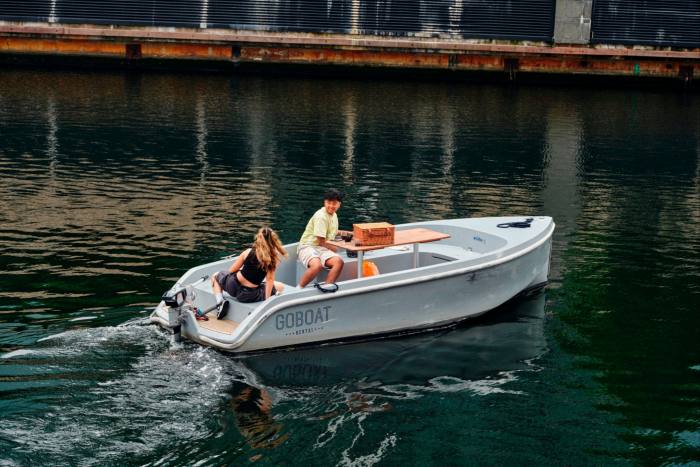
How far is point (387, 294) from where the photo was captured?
13.2 m

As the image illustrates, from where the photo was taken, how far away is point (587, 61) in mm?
54656

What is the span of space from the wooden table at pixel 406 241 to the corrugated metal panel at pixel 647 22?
44.0 meters

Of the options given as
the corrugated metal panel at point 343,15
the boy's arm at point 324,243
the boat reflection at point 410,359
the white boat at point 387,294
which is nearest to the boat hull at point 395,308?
the white boat at point 387,294

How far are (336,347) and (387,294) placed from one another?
3.21 feet

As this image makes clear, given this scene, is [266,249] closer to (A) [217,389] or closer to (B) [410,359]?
(A) [217,389]

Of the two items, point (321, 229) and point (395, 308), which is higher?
point (321, 229)

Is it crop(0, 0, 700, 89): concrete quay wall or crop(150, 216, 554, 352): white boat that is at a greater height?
crop(0, 0, 700, 89): concrete quay wall

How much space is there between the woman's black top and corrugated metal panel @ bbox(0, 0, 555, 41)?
145 ft

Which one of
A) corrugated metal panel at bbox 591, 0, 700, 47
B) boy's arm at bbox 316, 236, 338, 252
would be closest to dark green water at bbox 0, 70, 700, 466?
boy's arm at bbox 316, 236, 338, 252

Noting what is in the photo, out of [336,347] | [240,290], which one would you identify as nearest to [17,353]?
[240,290]

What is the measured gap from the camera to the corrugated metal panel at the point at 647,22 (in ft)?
183

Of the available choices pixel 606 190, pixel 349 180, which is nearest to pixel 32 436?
pixel 349 180

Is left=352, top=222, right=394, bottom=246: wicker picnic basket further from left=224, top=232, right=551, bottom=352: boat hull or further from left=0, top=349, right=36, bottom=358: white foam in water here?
left=0, top=349, right=36, bottom=358: white foam in water

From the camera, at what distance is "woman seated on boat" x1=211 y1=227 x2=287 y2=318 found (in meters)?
12.6
